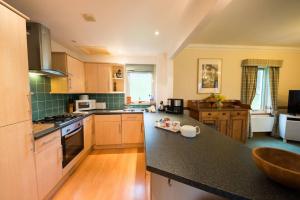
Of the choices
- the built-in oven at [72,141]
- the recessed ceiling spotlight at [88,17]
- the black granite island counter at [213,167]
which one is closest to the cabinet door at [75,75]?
the built-in oven at [72,141]

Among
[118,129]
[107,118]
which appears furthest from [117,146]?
[107,118]

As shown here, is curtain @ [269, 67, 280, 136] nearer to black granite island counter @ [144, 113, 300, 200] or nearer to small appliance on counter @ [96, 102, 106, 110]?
black granite island counter @ [144, 113, 300, 200]

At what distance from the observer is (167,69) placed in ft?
11.7

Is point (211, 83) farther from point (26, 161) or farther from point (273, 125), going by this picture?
point (26, 161)

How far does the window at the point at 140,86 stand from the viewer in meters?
3.90

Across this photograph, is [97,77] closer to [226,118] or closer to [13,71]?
[13,71]

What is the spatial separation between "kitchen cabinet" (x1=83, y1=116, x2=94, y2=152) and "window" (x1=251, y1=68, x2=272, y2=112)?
4343 millimetres

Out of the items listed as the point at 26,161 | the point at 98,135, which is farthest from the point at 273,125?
the point at 26,161

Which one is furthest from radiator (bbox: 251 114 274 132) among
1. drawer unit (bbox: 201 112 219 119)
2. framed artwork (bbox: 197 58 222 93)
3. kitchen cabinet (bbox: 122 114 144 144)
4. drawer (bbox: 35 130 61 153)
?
drawer (bbox: 35 130 61 153)

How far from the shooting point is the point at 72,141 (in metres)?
2.34

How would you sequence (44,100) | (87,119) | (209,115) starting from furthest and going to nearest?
(209,115) → (87,119) → (44,100)

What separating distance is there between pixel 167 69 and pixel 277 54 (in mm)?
3136

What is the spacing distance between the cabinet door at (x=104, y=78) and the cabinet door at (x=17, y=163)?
2.10 meters

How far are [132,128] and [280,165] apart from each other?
9.11 feet
